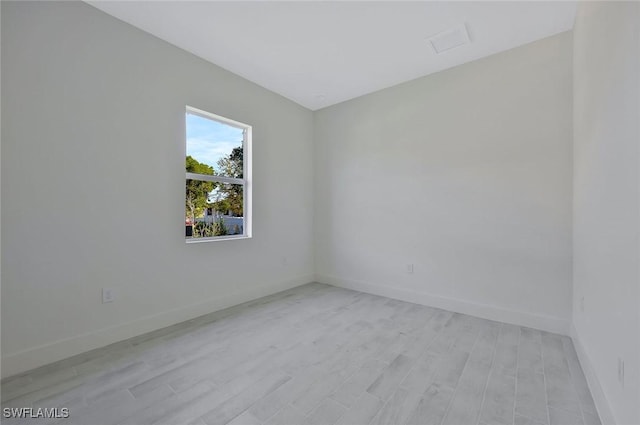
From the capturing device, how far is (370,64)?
3.15 m

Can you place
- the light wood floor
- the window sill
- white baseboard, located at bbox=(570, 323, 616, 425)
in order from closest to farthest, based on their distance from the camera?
1. white baseboard, located at bbox=(570, 323, 616, 425)
2. the light wood floor
3. the window sill

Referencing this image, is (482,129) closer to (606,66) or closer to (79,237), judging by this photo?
(606,66)

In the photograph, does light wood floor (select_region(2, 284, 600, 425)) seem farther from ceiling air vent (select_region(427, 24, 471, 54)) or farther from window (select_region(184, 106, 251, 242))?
ceiling air vent (select_region(427, 24, 471, 54))

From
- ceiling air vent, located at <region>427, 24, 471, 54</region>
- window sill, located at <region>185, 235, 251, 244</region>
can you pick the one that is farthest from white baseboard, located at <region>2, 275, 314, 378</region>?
ceiling air vent, located at <region>427, 24, 471, 54</region>

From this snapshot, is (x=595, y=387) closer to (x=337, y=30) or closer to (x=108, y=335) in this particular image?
(x=337, y=30)

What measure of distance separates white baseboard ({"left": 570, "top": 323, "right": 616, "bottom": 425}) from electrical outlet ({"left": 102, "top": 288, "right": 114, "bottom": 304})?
333cm

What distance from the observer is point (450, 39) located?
2.69 meters

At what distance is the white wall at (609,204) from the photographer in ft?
3.75

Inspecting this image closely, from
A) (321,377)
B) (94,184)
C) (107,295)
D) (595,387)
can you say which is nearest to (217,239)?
(107,295)

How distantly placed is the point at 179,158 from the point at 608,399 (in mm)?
3560

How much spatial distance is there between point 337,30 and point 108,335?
333cm

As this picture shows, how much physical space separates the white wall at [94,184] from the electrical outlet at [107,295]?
38mm

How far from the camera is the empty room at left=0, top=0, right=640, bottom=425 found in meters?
1.60

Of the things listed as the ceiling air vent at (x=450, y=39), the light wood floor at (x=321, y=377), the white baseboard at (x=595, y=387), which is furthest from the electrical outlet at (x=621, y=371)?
the ceiling air vent at (x=450, y=39)
